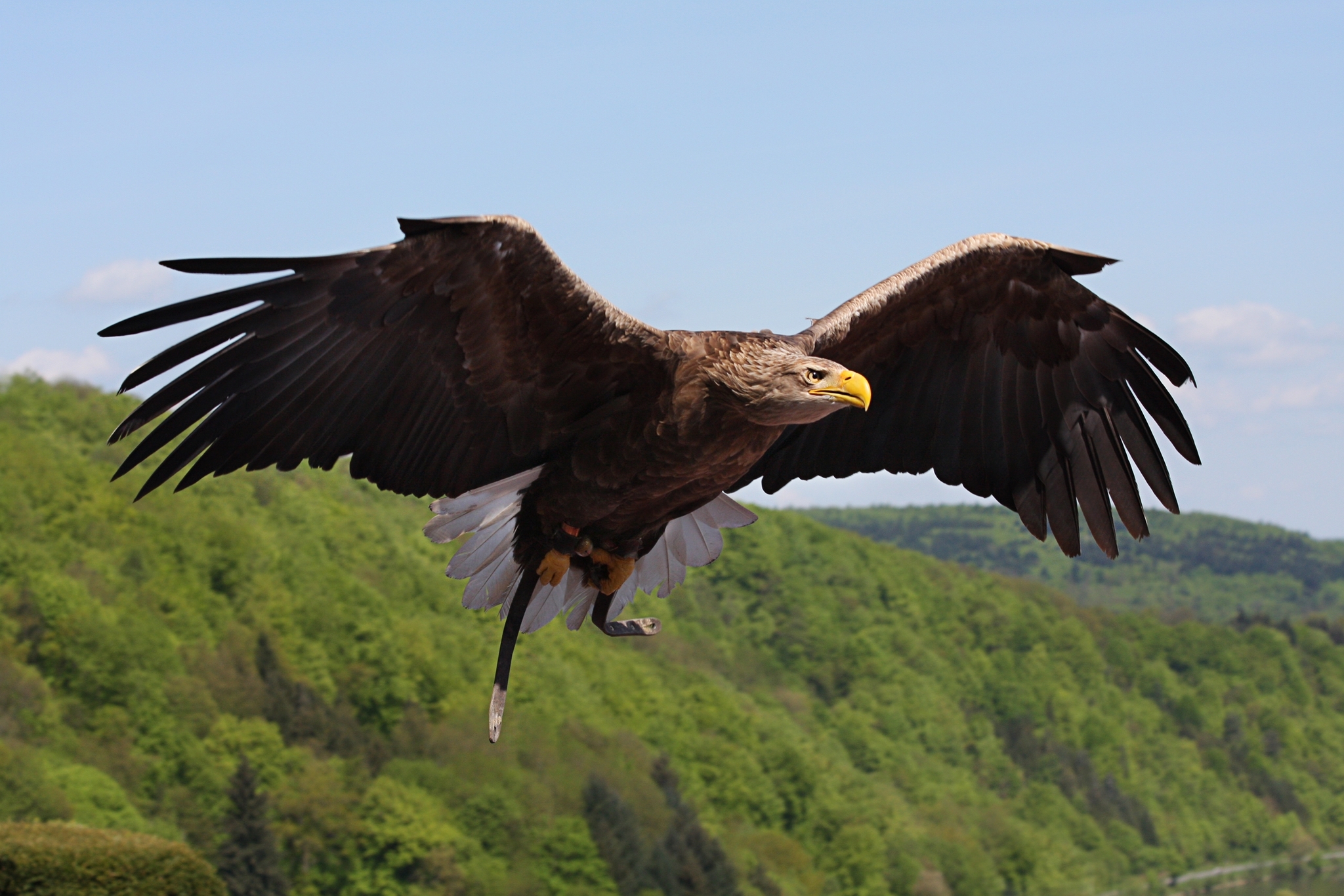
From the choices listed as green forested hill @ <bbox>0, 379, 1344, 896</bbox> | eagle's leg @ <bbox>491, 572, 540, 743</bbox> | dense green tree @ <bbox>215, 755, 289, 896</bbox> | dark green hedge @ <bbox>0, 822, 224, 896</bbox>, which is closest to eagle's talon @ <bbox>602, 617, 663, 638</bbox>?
eagle's leg @ <bbox>491, 572, 540, 743</bbox>

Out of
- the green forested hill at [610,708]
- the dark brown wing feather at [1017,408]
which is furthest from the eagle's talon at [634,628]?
the green forested hill at [610,708]

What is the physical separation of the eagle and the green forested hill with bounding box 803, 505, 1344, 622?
17515cm

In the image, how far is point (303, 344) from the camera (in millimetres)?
5566

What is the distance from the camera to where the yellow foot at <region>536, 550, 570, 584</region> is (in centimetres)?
655

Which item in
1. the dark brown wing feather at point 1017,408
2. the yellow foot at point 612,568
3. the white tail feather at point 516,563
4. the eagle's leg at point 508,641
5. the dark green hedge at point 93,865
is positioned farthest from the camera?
the dark green hedge at point 93,865

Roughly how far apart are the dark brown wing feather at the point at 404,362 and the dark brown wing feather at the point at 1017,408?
1249mm

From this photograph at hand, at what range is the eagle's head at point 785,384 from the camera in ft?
17.2

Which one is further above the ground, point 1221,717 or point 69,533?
point 69,533

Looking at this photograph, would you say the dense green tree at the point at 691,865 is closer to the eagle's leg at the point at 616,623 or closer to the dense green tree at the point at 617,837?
the dense green tree at the point at 617,837

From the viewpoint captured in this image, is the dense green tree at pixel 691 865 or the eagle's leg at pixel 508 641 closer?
the eagle's leg at pixel 508 641

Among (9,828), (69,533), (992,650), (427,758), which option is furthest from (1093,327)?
(992,650)

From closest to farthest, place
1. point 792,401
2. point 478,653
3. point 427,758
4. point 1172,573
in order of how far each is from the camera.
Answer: point 792,401
point 427,758
point 478,653
point 1172,573

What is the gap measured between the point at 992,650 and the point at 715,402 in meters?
117

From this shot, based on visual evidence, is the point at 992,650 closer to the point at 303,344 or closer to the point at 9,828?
the point at 9,828
